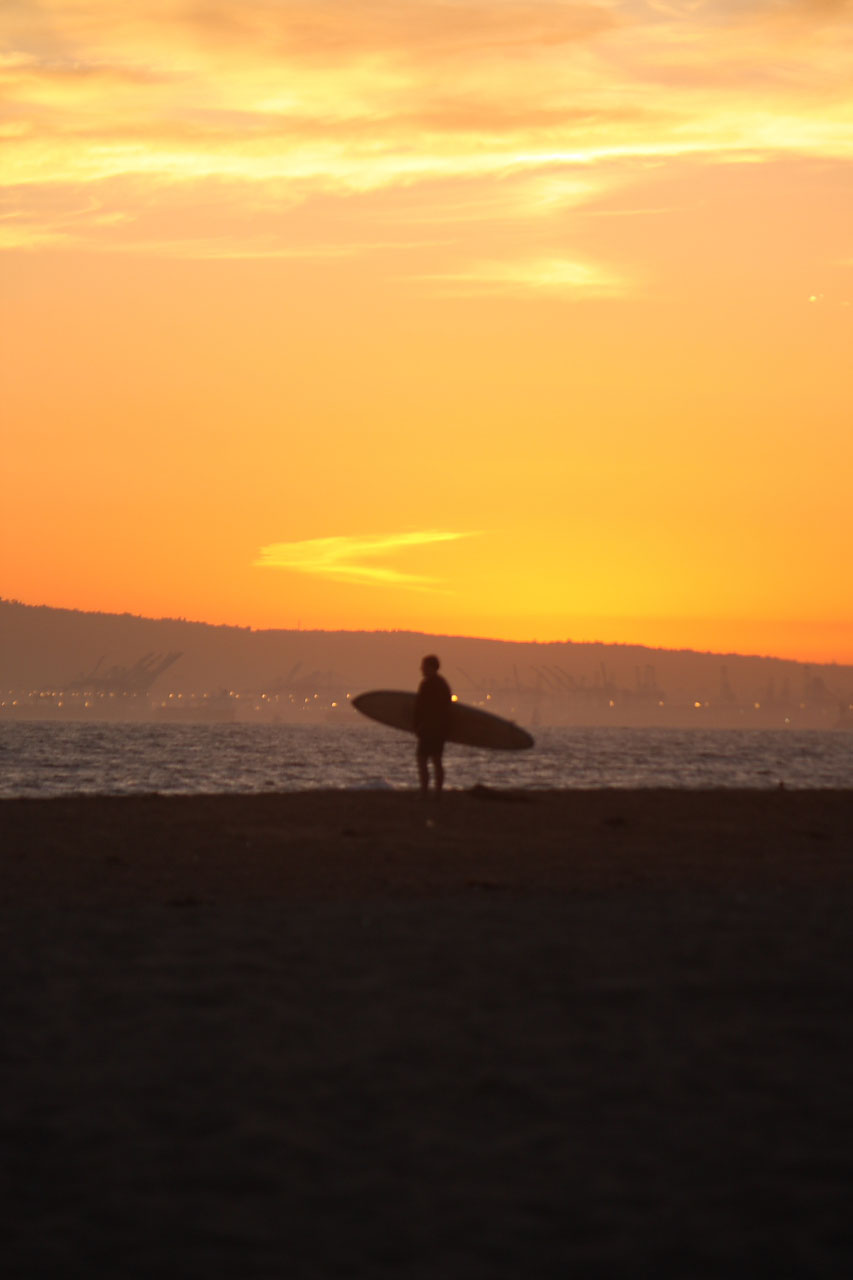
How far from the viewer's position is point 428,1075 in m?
7.38

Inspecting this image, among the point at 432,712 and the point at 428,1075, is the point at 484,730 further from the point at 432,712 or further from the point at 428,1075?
the point at 428,1075

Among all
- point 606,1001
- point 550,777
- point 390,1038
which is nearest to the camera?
point 390,1038

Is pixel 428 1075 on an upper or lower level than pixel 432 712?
lower

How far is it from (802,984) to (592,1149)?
A: 335cm

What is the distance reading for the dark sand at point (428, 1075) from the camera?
213 inches

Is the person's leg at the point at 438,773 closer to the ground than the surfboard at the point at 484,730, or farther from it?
closer to the ground

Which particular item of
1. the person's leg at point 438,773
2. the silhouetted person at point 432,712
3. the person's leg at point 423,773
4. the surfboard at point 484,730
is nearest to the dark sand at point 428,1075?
the silhouetted person at point 432,712

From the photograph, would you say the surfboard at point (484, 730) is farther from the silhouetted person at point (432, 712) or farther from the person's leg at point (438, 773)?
the silhouetted person at point (432, 712)

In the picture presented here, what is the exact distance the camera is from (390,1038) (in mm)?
8039

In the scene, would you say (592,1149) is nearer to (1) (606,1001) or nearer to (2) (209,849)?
(1) (606,1001)

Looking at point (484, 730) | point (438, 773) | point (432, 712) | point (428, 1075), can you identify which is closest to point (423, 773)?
point (438, 773)

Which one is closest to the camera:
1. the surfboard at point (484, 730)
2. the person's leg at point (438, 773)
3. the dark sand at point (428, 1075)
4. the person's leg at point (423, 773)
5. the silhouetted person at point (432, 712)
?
the dark sand at point (428, 1075)

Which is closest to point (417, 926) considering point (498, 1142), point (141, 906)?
point (141, 906)

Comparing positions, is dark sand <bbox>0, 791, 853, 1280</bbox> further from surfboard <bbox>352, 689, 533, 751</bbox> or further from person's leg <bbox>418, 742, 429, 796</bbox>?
surfboard <bbox>352, 689, 533, 751</bbox>
